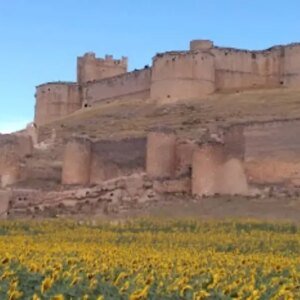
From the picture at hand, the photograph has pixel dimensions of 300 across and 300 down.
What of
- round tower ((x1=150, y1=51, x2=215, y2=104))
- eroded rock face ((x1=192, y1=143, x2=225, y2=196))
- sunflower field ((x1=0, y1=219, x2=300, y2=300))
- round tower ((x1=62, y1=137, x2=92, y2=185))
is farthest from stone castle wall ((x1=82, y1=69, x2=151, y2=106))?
sunflower field ((x1=0, y1=219, x2=300, y2=300))

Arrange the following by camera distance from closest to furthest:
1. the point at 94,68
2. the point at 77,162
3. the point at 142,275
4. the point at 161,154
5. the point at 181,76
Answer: the point at 142,275, the point at 161,154, the point at 77,162, the point at 181,76, the point at 94,68

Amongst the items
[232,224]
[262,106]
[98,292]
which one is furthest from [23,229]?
[262,106]

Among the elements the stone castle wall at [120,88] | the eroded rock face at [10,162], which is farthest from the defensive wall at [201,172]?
the stone castle wall at [120,88]

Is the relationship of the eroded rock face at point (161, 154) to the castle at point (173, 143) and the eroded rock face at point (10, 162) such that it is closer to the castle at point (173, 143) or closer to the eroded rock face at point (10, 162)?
the castle at point (173, 143)

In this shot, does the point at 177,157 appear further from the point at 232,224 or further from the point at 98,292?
the point at 98,292

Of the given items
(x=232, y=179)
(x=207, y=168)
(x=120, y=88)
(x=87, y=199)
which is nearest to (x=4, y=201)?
(x=87, y=199)

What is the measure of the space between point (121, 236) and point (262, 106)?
3157 cm

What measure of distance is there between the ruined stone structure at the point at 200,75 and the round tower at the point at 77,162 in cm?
1701

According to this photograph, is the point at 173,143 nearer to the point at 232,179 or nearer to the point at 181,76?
the point at 232,179

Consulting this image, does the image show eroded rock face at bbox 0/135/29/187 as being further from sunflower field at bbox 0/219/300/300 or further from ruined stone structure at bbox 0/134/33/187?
sunflower field at bbox 0/219/300/300

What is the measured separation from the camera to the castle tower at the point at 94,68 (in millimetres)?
65938

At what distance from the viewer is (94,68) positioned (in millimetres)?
66562

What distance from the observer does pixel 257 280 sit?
8.76 metres

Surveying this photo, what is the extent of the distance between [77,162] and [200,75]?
758 inches
